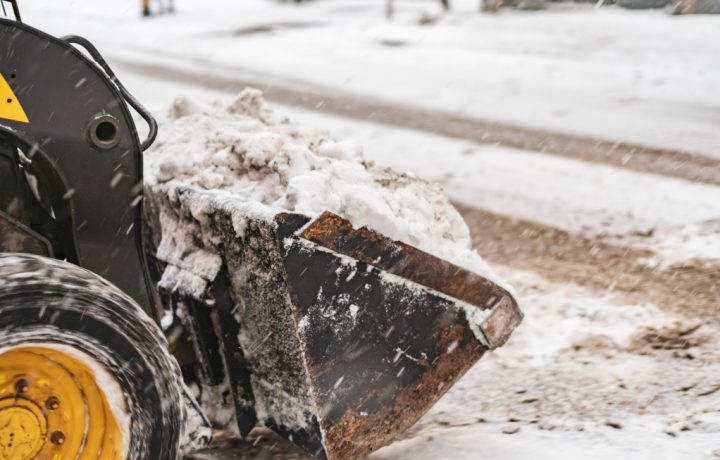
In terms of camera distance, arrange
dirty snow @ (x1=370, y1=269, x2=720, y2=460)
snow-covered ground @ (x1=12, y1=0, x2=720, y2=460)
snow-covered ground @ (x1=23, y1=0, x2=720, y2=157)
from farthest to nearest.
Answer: snow-covered ground @ (x1=23, y1=0, x2=720, y2=157)
snow-covered ground @ (x1=12, y1=0, x2=720, y2=460)
dirty snow @ (x1=370, y1=269, x2=720, y2=460)

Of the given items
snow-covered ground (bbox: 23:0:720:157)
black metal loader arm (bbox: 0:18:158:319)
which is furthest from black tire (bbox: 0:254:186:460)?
snow-covered ground (bbox: 23:0:720:157)

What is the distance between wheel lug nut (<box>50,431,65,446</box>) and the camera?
2.22m

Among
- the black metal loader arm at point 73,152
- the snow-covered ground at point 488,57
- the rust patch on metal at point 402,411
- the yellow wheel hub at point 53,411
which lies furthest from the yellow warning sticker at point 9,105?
the snow-covered ground at point 488,57

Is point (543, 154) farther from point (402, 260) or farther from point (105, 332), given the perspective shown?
point (105, 332)

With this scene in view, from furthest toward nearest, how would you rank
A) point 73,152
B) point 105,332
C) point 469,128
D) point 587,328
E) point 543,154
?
point 469,128 → point 543,154 → point 587,328 → point 73,152 → point 105,332

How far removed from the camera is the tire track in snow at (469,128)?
6.37 m

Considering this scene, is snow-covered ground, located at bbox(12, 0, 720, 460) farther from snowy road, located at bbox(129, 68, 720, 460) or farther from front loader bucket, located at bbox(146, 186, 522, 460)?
front loader bucket, located at bbox(146, 186, 522, 460)

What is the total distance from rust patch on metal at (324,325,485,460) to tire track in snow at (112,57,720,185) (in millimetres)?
3731

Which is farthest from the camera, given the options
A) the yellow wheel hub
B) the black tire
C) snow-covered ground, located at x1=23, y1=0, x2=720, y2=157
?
snow-covered ground, located at x1=23, y1=0, x2=720, y2=157

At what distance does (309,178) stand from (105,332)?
897 mm

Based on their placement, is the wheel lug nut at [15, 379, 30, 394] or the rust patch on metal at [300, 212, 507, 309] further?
the rust patch on metal at [300, 212, 507, 309]

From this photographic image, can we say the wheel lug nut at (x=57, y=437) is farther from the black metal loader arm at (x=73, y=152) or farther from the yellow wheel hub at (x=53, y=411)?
the black metal loader arm at (x=73, y=152)

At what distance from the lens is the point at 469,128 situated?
25.7 ft

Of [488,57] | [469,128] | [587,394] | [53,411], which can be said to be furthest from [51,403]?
[488,57]
